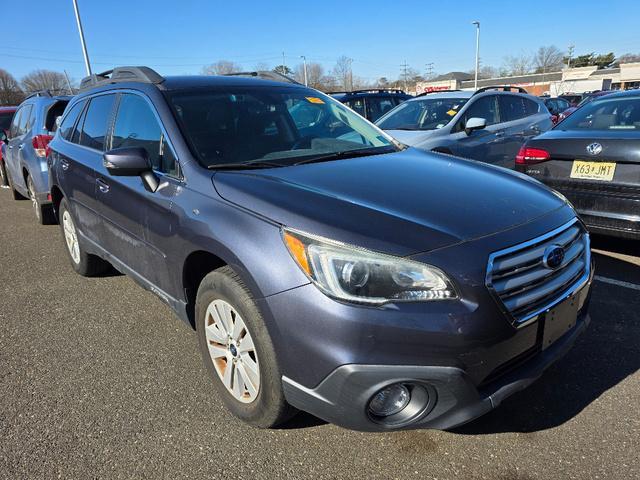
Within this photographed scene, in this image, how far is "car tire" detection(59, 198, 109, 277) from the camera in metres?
4.43

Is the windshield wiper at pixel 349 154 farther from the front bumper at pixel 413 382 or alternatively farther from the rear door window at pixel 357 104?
the rear door window at pixel 357 104

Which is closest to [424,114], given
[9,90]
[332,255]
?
[332,255]

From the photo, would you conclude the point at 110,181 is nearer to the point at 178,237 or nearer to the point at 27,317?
the point at 178,237

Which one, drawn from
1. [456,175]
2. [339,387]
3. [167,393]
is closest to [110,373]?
[167,393]

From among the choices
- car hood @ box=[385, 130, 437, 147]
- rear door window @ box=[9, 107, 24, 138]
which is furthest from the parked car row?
rear door window @ box=[9, 107, 24, 138]

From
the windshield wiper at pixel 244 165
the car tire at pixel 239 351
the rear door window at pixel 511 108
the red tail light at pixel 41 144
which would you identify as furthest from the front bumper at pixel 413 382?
the rear door window at pixel 511 108

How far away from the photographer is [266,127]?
3.13 meters

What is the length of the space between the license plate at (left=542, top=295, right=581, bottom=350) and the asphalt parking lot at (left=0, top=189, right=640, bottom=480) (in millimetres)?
496

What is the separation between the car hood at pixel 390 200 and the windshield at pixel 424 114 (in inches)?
185

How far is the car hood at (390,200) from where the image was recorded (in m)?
1.96

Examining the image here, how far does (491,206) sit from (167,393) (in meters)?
2.05

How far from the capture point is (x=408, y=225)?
2012 millimetres

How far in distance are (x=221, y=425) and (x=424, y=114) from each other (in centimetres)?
635

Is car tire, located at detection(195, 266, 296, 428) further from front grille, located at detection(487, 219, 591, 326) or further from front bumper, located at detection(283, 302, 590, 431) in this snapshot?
front grille, located at detection(487, 219, 591, 326)
